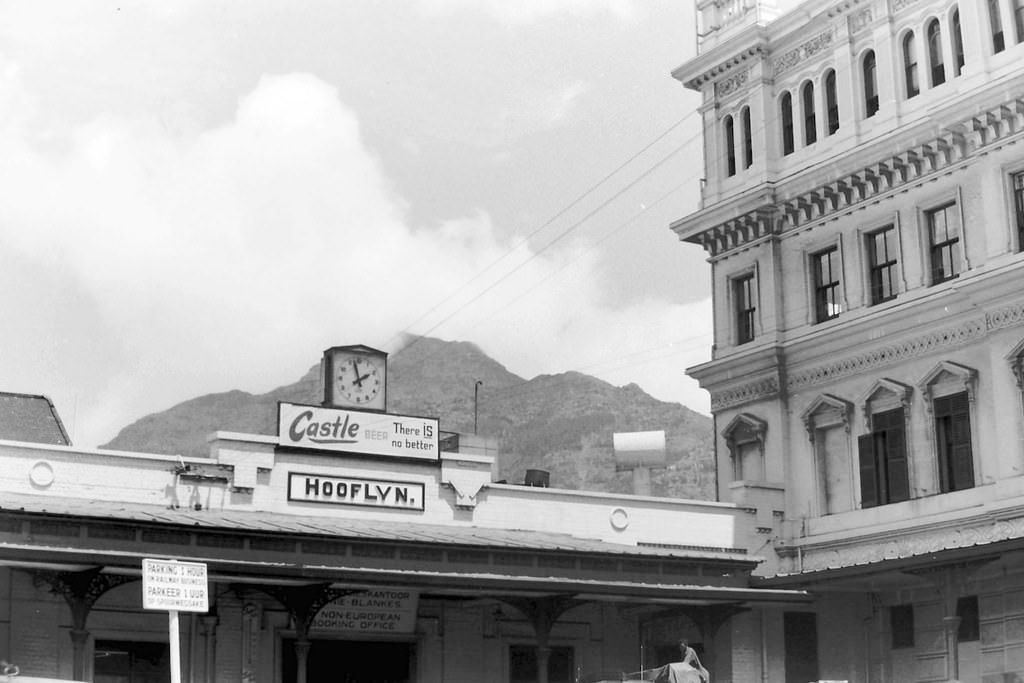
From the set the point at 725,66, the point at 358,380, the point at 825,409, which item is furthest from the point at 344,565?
the point at 725,66

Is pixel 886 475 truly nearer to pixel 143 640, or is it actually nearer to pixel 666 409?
pixel 143 640

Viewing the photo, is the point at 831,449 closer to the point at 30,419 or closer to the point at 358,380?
the point at 358,380

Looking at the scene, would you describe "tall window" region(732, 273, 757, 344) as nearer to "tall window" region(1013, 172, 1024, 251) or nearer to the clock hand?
"tall window" region(1013, 172, 1024, 251)

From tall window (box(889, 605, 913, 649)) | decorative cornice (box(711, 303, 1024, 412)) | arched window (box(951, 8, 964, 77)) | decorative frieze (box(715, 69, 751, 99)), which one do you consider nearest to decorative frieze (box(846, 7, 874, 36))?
arched window (box(951, 8, 964, 77))

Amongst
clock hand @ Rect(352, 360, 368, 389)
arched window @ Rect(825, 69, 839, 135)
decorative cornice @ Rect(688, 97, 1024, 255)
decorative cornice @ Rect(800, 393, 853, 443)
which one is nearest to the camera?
clock hand @ Rect(352, 360, 368, 389)

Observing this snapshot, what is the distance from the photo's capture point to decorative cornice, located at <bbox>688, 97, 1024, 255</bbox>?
3397 centimetres

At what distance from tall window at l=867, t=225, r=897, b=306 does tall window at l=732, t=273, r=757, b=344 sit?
4455 millimetres

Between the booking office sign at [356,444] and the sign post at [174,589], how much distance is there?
1493cm

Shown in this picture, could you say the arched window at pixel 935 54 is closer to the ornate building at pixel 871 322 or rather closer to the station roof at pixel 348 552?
the ornate building at pixel 871 322

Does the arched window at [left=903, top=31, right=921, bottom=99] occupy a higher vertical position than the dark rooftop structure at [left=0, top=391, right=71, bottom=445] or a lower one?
higher

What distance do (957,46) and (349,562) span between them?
19944 millimetres

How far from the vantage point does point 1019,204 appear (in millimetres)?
33531

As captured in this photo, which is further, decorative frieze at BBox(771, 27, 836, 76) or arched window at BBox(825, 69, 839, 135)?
decorative frieze at BBox(771, 27, 836, 76)

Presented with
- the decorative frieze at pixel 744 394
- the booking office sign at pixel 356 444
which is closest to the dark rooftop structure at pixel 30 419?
the booking office sign at pixel 356 444
